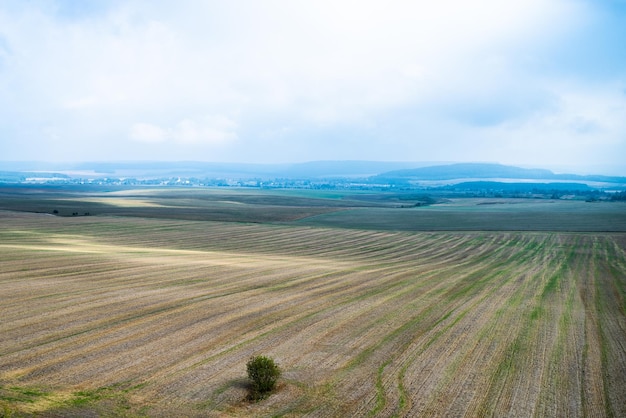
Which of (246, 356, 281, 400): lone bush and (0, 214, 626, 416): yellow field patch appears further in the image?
(246, 356, 281, 400): lone bush

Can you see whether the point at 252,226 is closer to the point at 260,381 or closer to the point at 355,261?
the point at 355,261

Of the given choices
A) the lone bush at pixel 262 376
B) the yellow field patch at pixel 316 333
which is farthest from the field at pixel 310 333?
the lone bush at pixel 262 376

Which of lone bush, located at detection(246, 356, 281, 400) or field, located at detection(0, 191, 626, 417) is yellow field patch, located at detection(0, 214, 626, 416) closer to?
field, located at detection(0, 191, 626, 417)

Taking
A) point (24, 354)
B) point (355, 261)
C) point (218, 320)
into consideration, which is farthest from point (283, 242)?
point (24, 354)

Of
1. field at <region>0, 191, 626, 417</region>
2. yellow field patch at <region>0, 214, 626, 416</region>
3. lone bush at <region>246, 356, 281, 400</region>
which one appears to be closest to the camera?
field at <region>0, 191, 626, 417</region>

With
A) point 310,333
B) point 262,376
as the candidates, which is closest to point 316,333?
A: point 310,333

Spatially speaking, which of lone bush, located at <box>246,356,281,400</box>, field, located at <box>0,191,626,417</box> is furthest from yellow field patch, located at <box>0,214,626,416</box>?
lone bush, located at <box>246,356,281,400</box>

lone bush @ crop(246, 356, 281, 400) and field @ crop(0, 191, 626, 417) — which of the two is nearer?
field @ crop(0, 191, 626, 417)

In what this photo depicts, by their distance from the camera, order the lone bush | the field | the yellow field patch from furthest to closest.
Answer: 1. the lone bush
2. the yellow field patch
3. the field
